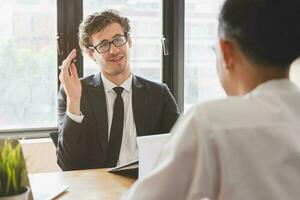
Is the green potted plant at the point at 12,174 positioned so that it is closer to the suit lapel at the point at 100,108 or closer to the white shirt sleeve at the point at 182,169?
the white shirt sleeve at the point at 182,169

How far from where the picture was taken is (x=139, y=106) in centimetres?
216

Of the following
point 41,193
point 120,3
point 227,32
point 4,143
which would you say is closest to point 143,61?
point 120,3

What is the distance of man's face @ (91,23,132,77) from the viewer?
213 centimetres

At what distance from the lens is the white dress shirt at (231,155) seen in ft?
2.24

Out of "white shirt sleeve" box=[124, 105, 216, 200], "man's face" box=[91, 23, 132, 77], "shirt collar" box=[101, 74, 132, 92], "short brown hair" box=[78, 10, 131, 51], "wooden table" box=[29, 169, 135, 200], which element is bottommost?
"wooden table" box=[29, 169, 135, 200]

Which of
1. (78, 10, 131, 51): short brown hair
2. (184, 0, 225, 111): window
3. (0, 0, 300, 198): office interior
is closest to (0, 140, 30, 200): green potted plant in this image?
(78, 10, 131, 51): short brown hair

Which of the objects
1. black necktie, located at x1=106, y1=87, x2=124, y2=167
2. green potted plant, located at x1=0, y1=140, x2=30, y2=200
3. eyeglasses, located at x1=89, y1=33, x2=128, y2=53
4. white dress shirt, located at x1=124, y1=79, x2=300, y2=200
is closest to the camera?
white dress shirt, located at x1=124, y1=79, x2=300, y2=200

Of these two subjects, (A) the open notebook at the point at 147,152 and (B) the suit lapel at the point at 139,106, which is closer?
(A) the open notebook at the point at 147,152

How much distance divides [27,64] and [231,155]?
241cm

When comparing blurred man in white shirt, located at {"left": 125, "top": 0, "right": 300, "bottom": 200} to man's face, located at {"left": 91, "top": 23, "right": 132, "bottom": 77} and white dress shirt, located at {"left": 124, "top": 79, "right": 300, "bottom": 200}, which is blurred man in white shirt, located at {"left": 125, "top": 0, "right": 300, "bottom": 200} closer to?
white dress shirt, located at {"left": 124, "top": 79, "right": 300, "bottom": 200}

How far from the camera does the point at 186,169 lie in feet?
2.28

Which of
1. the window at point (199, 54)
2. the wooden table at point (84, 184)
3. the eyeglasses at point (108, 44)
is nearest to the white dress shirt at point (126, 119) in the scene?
the eyeglasses at point (108, 44)

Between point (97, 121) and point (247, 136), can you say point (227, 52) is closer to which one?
point (247, 136)

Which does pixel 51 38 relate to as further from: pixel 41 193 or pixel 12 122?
pixel 41 193
